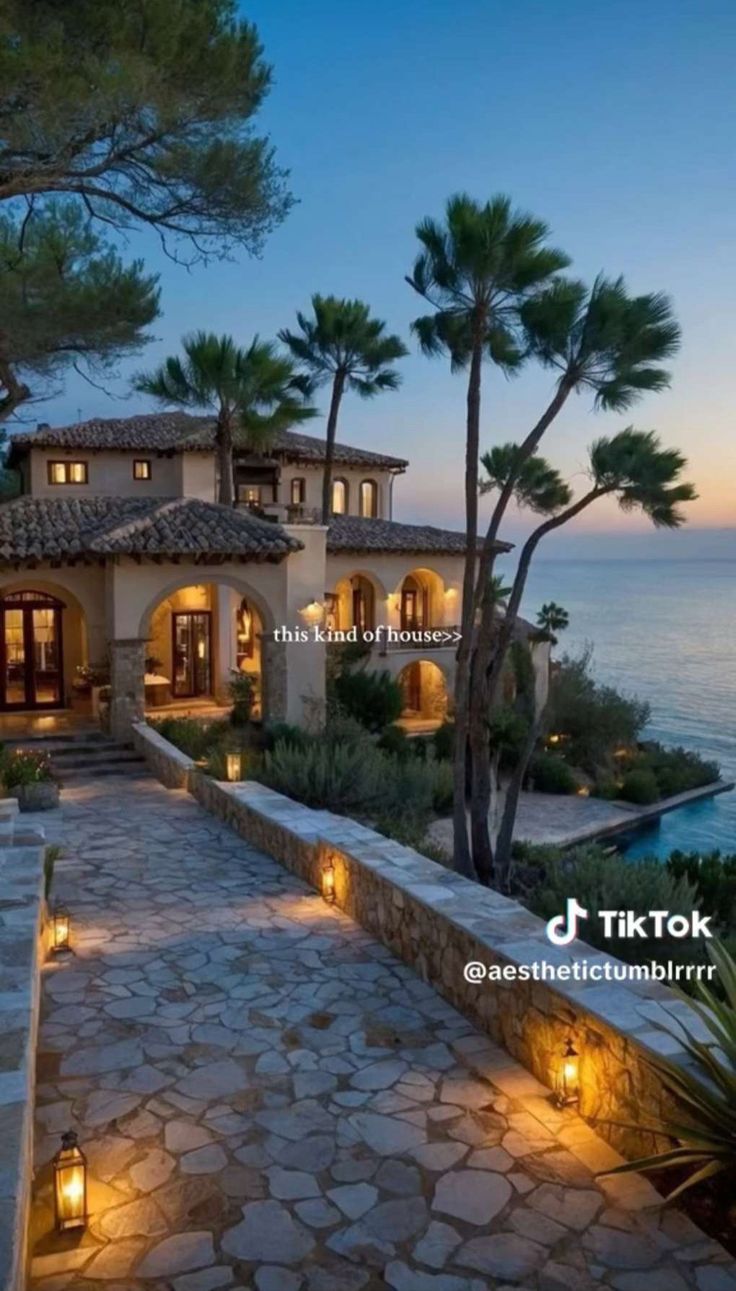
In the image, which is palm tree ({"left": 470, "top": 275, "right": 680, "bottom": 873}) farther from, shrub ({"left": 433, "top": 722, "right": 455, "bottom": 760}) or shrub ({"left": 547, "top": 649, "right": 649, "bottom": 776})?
shrub ({"left": 547, "top": 649, "right": 649, "bottom": 776})

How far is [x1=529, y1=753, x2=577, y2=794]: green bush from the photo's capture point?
2405 cm

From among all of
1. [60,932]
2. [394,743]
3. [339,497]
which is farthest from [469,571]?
[339,497]

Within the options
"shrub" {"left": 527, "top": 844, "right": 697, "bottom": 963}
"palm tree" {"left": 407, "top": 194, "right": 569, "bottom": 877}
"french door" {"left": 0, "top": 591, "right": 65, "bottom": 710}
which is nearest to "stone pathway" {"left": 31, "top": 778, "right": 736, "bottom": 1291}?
"shrub" {"left": 527, "top": 844, "right": 697, "bottom": 963}

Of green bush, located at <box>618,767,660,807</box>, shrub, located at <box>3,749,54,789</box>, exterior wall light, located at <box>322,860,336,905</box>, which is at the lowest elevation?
green bush, located at <box>618,767,660,807</box>

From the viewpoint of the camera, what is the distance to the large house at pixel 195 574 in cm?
1859

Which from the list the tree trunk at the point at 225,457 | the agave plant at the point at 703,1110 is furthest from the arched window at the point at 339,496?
the agave plant at the point at 703,1110

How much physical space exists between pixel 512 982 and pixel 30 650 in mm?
17826

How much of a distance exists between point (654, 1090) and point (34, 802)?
1046 centimetres

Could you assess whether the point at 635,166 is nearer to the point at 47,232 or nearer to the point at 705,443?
the point at 47,232

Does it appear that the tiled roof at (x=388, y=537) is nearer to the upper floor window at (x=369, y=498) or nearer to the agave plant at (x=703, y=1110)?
the upper floor window at (x=369, y=498)

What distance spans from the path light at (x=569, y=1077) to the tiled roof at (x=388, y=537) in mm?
20687

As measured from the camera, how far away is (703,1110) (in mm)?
3922

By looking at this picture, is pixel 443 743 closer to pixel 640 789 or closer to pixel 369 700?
pixel 369 700

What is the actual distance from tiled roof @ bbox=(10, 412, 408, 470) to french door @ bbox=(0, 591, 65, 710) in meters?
5.83
